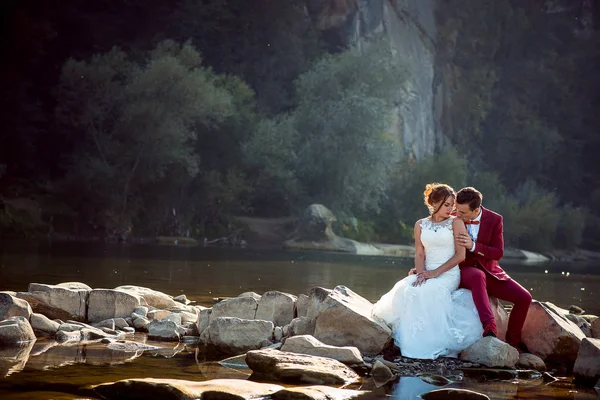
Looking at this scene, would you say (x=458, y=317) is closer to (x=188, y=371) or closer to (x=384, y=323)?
(x=384, y=323)

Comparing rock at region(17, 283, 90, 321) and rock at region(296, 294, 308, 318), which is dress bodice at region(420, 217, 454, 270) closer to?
rock at region(296, 294, 308, 318)

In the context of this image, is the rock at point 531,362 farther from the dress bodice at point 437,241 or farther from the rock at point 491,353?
the dress bodice at point 437,241

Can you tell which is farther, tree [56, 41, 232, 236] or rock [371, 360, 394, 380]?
tree [56, 41, 232, 236]

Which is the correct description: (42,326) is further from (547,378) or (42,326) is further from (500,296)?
(547,378)

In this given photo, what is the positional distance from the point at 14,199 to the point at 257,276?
20146 millimetres

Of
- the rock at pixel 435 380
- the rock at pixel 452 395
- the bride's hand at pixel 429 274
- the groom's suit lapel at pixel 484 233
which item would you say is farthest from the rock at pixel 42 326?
the groom's suit lapel at pixel 484 233

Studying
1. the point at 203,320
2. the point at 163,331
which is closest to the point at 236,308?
the point at 203,320

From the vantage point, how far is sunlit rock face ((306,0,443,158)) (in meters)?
54.8

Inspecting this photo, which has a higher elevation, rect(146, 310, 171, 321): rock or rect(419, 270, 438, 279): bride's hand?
rect(419, 270, 438, 279): bride's hand

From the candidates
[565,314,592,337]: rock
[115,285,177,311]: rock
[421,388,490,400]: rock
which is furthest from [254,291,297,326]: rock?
[421,388,490,400]: rock

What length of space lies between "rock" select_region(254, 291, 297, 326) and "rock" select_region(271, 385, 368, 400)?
3330 millimetres

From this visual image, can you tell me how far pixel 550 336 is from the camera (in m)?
9.48

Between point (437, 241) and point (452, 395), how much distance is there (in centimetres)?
254

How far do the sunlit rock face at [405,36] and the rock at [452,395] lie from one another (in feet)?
145
